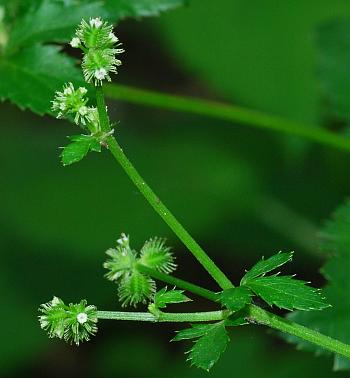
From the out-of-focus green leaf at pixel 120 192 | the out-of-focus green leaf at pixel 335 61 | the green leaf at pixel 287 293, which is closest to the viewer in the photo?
the green leaf at pixel 287 293

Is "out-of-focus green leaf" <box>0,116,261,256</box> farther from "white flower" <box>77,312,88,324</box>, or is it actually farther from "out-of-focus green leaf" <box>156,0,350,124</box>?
"white flower" <box>77,312,88,324</box>

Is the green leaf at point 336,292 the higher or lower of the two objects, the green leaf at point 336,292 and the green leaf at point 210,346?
the higher

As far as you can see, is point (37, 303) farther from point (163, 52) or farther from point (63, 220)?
point (163, 52)

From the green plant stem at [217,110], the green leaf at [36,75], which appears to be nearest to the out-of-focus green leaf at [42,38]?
the green leaf at [36,75]

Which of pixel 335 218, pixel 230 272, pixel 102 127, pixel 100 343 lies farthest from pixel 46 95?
pixel 100 343

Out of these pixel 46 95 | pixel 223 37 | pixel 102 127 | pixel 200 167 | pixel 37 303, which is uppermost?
pixel 223 37

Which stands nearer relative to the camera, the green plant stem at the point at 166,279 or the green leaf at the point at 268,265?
the green plant stem at the point at 166,279

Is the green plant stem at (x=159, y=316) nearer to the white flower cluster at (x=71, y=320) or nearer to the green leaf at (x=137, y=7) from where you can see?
the white flower cluster at (x=71, y=320)

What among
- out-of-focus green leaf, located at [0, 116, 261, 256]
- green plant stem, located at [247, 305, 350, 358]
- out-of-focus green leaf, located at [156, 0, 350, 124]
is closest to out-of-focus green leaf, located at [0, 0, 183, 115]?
green plant stem, located at [247, 305, 350, 358]
